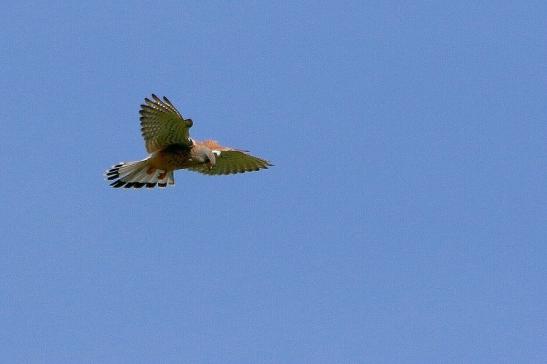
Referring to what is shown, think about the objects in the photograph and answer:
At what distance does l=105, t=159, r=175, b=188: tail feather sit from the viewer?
15984 millimetres

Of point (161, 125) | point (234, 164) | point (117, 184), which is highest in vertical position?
point (234, 164)

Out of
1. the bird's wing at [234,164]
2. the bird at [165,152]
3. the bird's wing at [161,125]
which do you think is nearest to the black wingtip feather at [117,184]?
the bird at [165,152]

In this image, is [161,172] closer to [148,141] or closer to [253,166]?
[148,141]

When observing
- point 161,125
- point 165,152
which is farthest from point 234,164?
point 161,125

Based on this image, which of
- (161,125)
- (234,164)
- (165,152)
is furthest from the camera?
(234,164)

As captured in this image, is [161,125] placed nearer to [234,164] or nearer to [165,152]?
[165,152]

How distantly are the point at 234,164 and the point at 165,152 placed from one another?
189cm

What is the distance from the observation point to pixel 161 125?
1502 cm

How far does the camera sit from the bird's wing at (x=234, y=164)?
55.0ft

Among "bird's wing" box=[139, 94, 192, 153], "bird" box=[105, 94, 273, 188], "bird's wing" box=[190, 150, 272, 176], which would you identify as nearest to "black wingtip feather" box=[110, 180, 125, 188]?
"bird" box=[105, 94, 273, 188]

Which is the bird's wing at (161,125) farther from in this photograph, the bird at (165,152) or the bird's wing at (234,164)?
the bird's wing at (234,164)

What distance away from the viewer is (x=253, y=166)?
57.1ft

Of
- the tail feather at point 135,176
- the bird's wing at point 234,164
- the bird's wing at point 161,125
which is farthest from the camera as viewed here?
the bird's wing at point 234,164

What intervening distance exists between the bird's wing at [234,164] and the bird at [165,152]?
0.05 ft
